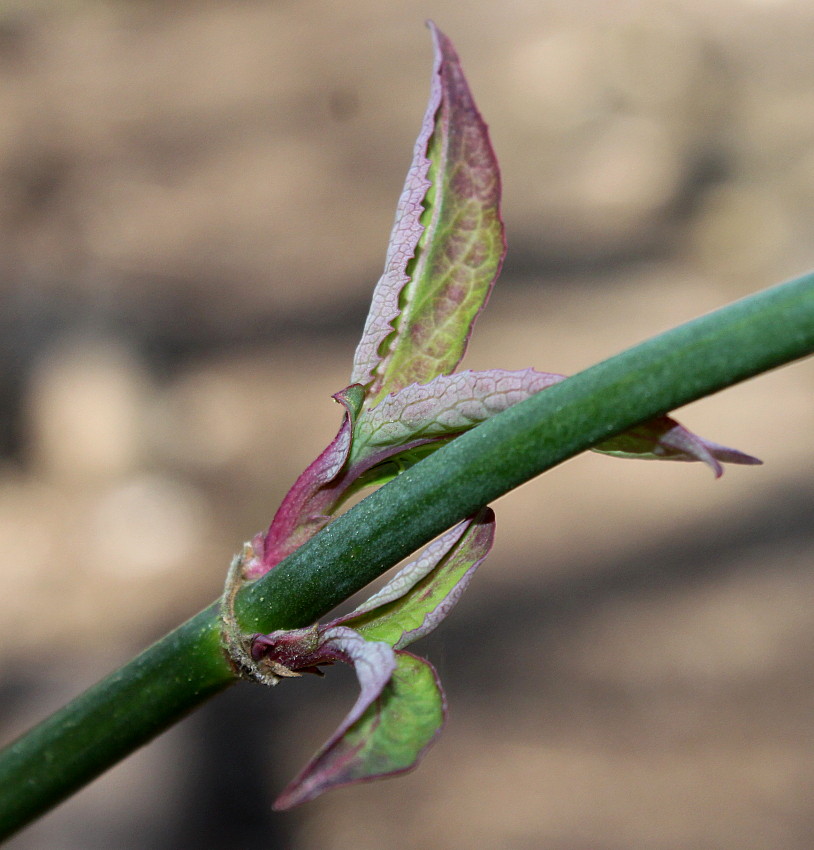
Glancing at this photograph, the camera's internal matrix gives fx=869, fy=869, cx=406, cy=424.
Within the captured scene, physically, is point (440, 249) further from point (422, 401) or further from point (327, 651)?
point (327, 651)

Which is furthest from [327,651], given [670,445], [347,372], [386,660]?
[347,372]

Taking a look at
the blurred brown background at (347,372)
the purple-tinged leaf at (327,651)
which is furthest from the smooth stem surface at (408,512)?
the blurred brown background at (347,372)

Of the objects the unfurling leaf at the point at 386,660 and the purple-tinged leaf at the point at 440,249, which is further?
the purple-tinged leaf at the point at 440,249

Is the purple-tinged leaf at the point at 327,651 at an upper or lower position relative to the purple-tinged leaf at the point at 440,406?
lower

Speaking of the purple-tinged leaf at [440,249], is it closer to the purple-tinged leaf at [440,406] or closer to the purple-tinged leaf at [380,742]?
the purple-tinged leaf at [440,406]

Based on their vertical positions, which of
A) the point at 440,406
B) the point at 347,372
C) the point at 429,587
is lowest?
the point at 347,372
